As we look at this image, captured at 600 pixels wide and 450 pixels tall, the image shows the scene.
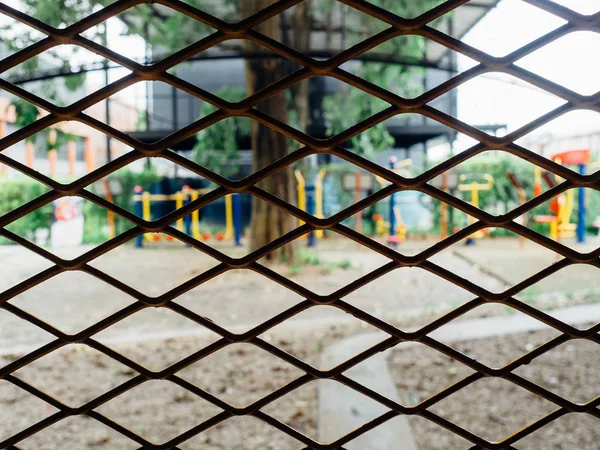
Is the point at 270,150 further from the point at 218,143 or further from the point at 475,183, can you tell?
the point at 475,183

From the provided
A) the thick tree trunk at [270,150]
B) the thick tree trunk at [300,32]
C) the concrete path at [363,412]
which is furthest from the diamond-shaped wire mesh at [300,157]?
the thick tree trunk at [300,32]

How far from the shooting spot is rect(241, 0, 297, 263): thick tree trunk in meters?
7.27

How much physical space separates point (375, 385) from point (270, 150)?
16.0 ft

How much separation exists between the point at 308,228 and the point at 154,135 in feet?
48.0

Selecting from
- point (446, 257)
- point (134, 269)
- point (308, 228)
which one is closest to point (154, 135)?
point (134, 269)

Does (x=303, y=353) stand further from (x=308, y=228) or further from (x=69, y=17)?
(x=69, y=17)

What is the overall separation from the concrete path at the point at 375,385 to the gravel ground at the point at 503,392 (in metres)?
0.10

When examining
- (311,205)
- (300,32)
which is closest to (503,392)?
(300,32)

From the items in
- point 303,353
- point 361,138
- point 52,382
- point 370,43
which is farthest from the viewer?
point 361,138

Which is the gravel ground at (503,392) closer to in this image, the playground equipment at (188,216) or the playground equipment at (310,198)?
the playground equipment at (310,198)

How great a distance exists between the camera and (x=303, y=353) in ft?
13.3

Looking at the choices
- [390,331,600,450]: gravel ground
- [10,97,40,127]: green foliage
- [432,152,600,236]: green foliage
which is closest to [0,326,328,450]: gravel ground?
[390,331,600,450]: gravel ground

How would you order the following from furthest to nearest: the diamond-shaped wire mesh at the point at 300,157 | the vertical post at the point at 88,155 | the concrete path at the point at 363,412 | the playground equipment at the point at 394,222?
the vertical post at the point at 88,155 → the playground equipment at the point at 394,222 → the concrete path at the point at 363,412 → the diamond-shaped wire mesh at the point at 300,157

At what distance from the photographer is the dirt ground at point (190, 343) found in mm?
2898
